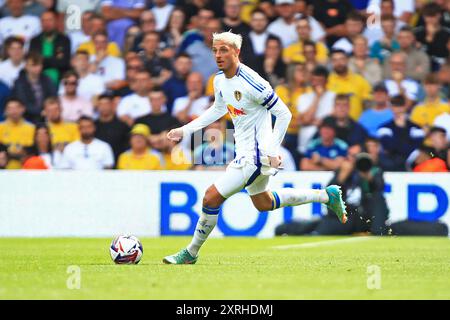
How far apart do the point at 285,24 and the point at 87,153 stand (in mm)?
4293

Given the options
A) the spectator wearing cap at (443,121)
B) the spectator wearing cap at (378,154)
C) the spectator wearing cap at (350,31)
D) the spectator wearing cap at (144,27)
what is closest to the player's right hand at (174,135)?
the spectator wearing cap at (378,154)

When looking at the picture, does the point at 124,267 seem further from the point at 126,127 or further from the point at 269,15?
the point at 269,15

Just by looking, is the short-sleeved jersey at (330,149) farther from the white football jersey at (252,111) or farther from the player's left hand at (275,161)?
the player's left hand at (275,161)

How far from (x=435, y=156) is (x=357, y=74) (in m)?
2.12

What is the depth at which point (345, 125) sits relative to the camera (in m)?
17.8

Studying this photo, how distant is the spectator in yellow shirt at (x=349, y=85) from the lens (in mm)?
18312

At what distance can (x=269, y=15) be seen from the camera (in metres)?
19.2

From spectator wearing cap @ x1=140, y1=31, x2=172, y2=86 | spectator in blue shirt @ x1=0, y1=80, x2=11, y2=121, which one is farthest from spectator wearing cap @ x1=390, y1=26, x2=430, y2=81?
spectator in blue shirt @ x1=0, y1=80, x2=11, y2=121

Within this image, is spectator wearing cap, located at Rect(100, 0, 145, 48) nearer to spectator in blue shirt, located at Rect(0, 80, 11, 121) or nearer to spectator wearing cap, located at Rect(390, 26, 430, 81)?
spectator in blue shirt, located at Rect(0, 80, 11, 121)

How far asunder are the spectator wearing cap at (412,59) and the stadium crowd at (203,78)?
2 cm

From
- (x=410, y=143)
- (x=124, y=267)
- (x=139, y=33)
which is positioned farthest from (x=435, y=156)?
(x=124, y=267)

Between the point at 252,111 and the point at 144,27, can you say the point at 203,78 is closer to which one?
the point at 144,27

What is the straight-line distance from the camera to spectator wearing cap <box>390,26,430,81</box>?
18.7 m
